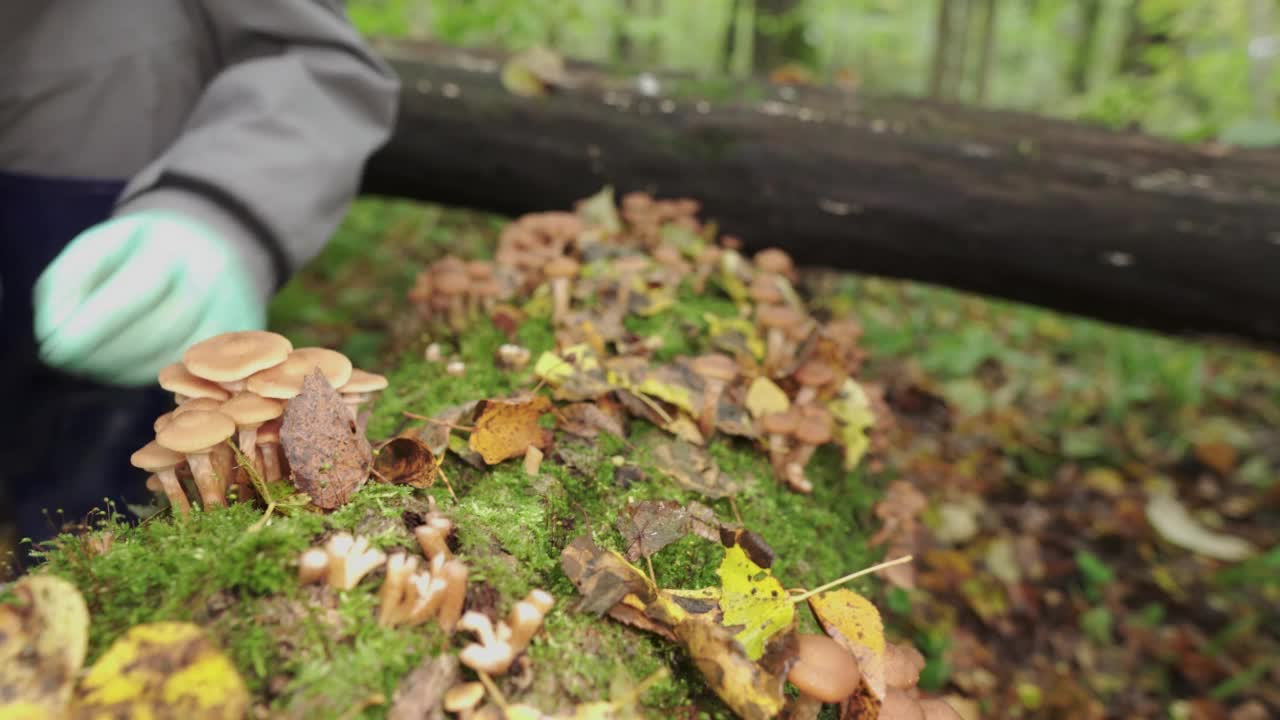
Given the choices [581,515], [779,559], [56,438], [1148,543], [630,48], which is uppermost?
[630,48]

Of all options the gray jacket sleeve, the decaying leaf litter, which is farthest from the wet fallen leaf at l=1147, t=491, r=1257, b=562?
the gray jacket sleeve

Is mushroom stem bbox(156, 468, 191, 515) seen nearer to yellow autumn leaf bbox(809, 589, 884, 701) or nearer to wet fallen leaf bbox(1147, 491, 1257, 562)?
yellow autumn leaf bbox(809, 589, 884, 701)

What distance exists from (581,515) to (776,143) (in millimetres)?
2794

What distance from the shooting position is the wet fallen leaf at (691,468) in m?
1.82

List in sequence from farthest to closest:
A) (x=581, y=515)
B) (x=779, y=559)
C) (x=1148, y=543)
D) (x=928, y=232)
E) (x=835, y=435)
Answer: (x=1148, y=543) → (x=928, y=232) → (x=835, y=435) → (x=779, y=559) → (x=581, y=515)

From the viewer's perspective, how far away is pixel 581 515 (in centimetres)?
162

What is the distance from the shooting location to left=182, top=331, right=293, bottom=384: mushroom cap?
132 cm

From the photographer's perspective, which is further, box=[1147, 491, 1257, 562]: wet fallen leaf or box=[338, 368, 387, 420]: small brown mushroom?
box=[1147, 491, 1257, 562]: wet fallen leaf

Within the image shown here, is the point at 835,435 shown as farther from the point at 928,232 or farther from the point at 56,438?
the point at 56,438

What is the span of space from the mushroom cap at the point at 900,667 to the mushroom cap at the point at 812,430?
69cm

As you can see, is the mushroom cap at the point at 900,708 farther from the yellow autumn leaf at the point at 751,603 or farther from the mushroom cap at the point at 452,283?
the mushroom cap at the point at 452,283

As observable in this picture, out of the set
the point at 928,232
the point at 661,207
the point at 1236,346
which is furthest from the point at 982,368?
the point at 661,207

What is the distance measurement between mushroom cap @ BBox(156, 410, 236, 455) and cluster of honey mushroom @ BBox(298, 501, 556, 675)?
25 centimetres

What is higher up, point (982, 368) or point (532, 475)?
point (532, 475)
